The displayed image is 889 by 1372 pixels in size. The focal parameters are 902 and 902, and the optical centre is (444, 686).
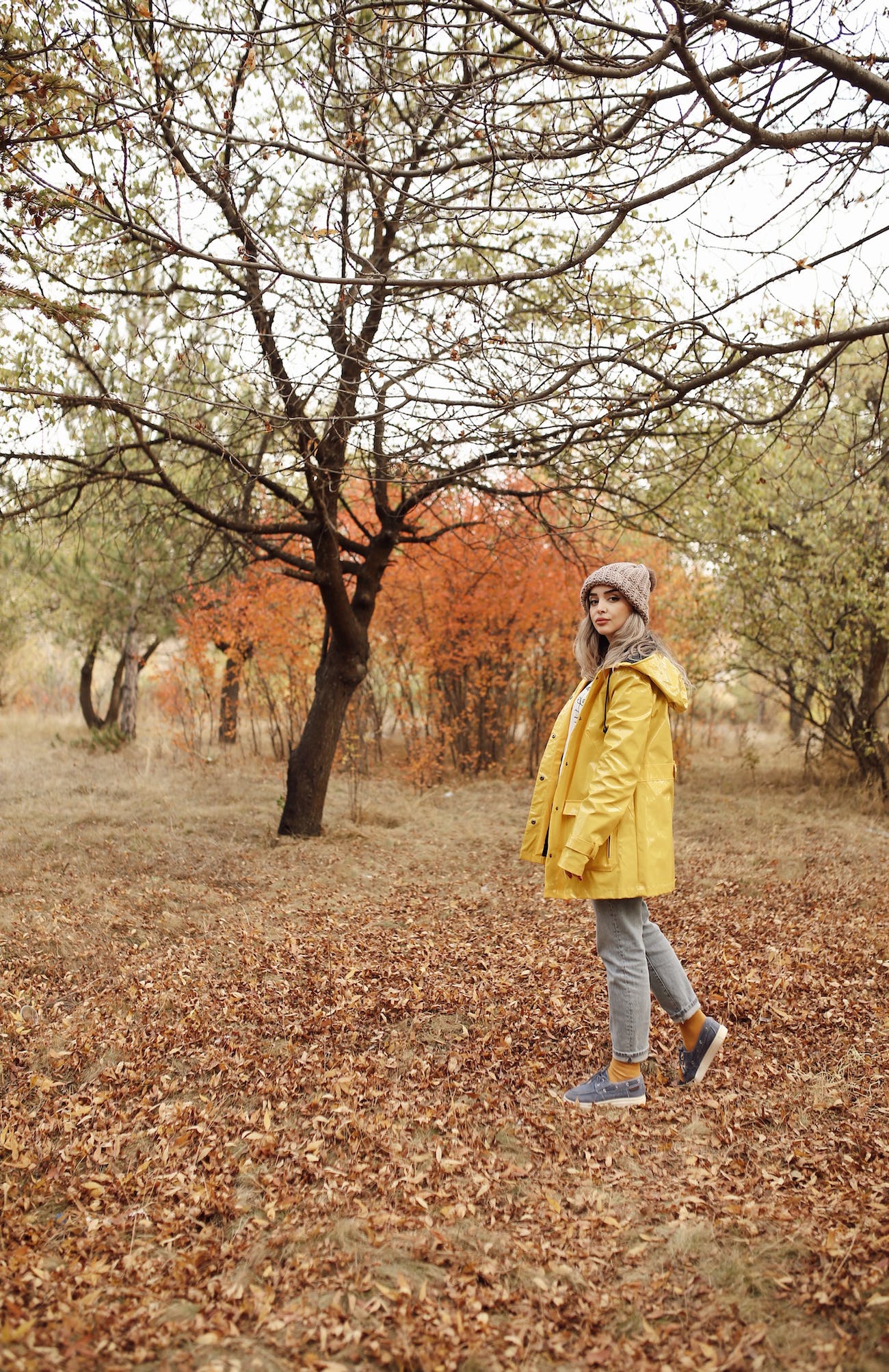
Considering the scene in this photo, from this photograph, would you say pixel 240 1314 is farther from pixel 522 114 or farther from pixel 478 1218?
pixel 522 114

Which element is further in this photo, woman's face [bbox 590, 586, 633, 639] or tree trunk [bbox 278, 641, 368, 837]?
tree trunk [bbox 278, 641, 368, 837]

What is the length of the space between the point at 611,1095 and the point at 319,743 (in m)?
5.20

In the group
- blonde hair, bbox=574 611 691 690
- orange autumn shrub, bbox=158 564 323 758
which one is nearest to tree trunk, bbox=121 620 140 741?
orange autumn shrub, bbox=158 564 323 758

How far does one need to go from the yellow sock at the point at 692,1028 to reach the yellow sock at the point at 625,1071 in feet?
0.89

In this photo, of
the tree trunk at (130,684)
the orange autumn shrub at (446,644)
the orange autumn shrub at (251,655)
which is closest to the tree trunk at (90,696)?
the tree trunk at (130,684)

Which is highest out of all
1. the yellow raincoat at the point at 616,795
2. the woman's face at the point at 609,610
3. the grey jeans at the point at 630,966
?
the woman's face at the point at 609,610

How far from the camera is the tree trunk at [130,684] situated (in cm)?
1465

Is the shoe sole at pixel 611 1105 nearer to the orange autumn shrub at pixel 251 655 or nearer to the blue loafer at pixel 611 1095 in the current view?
the blue loafer at pixel 611 1095

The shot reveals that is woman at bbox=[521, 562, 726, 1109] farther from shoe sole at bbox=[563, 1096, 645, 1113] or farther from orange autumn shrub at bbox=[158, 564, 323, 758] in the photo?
orange autumn shrub at bbox=[158, 564, 323, 758]

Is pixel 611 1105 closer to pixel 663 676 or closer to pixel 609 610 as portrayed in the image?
pixel 663 676

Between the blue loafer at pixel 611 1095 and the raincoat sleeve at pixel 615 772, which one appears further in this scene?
the blue loafer at pixel 611 1095

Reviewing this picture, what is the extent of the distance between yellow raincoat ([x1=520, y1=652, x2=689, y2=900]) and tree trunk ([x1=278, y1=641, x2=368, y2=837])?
4.92m

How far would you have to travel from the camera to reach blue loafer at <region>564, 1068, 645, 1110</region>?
10.8 feet

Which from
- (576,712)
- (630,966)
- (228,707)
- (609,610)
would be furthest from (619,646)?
(228,707)
